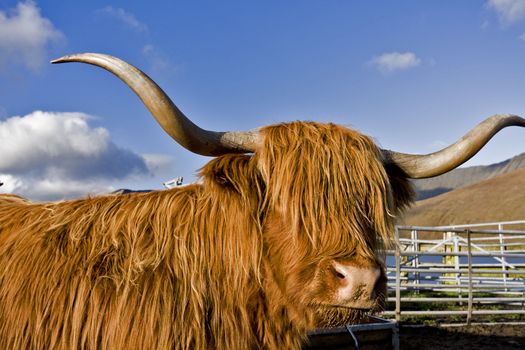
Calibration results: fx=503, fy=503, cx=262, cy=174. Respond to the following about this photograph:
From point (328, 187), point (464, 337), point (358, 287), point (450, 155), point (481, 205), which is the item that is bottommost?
point (464, 337)

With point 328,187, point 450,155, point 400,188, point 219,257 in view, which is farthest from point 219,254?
point 450,155

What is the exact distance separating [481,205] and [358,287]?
173 m

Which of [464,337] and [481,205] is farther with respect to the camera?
[481,205]

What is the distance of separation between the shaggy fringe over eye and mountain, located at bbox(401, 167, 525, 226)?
14648 cm

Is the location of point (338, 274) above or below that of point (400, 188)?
below

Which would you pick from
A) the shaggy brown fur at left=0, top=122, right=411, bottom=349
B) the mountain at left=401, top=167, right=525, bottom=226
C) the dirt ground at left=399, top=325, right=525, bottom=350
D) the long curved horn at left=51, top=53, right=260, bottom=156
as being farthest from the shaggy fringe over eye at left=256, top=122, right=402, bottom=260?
the mountain at left=401, top=167, right=525, bottom=226

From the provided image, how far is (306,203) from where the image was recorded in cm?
241

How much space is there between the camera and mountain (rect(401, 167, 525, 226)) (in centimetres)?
14812

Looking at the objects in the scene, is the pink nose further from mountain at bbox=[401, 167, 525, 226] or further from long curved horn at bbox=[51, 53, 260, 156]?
mountain at bbox=[401, 167, 525, 226]

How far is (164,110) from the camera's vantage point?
7.98 feet

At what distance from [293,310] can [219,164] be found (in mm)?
813

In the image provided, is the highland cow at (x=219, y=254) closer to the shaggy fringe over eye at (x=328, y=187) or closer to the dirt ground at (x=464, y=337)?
the shaggy fringe over eye at (x=328, y=187)

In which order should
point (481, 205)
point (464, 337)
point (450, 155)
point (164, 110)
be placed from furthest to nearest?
point (481, 205) < point (464, 337) < point (450, 155) < point (164, 110)

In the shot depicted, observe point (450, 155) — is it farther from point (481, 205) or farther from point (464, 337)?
point (481, 205)
